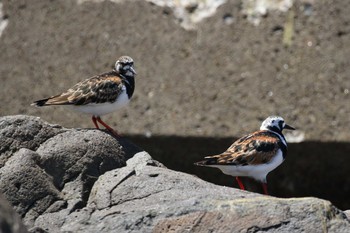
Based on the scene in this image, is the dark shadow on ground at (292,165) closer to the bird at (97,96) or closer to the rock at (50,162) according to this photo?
the bird at (97,96)

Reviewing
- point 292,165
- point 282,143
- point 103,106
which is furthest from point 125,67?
point 292,165

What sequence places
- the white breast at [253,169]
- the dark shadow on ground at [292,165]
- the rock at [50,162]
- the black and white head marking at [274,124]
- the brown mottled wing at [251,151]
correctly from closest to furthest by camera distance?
1. the rock at [50,162]
2. the brown mottled wing at [251,151]
3. the white breast at [253,169]
4. the black and white head marking at [274,124]
5. the dark shadow on ground at [292,165]

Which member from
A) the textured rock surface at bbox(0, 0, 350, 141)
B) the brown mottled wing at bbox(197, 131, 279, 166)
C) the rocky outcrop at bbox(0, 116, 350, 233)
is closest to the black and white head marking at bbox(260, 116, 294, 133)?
the brown mottled wing at bbox(197, 131, 279, 166)

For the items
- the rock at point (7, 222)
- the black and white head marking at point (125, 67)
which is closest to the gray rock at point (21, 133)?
the black and white head marking at point (125, 67)

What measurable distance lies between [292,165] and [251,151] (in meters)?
1.45

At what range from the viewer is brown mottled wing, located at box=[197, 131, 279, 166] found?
10.1 metres

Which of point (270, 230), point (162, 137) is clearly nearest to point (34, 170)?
point (270, 230)

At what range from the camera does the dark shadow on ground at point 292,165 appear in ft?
36.8

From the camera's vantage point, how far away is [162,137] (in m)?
11.3

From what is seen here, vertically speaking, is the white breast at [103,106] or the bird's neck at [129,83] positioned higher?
the bird's neck at [129,83]

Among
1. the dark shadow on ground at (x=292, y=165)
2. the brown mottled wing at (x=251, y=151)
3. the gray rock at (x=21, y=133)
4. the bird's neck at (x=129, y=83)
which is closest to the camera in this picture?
the gray rock at (x=21, y=133)

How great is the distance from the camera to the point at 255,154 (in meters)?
10.2

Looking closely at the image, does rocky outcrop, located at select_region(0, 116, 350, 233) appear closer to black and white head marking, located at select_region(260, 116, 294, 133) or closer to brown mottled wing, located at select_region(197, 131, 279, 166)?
brown mottled wing, located at select_region(197, 131, 279, 166)

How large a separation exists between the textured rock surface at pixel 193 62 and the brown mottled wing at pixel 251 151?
2.69 ft
